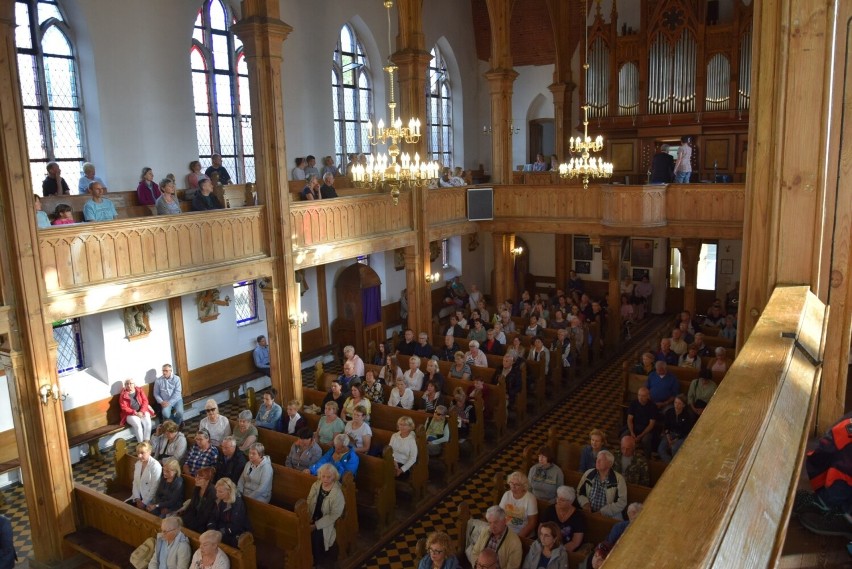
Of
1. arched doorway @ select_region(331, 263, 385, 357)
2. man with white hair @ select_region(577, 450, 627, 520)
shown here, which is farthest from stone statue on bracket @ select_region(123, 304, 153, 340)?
man with white hair @ select_region(577, 450, 627, 520)

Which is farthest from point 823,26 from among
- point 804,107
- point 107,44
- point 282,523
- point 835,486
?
point 107,44

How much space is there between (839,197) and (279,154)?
10310 mm

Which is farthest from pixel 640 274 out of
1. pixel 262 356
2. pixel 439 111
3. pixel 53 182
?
pixel 53 182

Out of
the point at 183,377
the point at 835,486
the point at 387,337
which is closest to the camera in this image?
the point at 835,486

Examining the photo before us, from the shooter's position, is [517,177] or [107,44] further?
[517,177]

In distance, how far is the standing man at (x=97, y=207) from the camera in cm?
1005

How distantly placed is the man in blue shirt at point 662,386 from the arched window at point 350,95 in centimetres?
1082

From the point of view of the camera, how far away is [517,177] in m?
21.2

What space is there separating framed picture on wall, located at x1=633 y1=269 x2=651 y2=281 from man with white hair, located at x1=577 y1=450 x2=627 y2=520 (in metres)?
15.2

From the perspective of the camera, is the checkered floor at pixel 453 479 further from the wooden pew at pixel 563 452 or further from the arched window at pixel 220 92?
the arched window at pixel 220 92

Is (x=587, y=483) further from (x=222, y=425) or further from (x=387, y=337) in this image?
(x=387, y=337)

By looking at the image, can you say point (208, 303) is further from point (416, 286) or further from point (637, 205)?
point (637, 205)

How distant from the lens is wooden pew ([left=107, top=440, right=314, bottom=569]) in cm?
744

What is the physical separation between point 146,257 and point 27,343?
213cm
